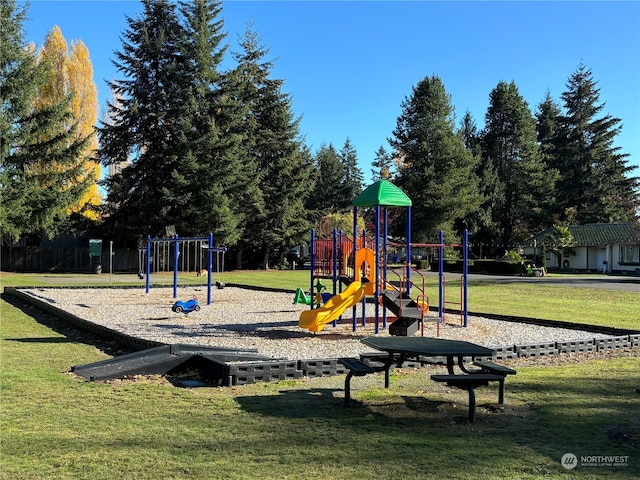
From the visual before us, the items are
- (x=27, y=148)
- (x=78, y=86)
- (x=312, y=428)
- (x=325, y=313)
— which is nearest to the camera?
(x=312, y=428)

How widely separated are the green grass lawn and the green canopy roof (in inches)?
190

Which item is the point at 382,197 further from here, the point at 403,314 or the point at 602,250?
the point at 602,250

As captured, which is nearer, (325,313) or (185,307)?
(325,313)

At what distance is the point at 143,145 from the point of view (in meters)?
43.4

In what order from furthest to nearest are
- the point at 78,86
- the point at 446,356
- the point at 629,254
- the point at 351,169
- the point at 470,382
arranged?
the point at 351,169 → the point at 629,254 → the point at 78,86 → the point at 446,356 → the point at 470,382

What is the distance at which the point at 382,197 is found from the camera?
38.4ft

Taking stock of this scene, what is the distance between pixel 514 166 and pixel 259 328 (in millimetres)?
58685

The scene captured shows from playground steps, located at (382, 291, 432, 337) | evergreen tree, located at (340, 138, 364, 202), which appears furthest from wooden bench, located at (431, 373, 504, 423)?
evergreen tree, located at (340, 138, 364, 202)

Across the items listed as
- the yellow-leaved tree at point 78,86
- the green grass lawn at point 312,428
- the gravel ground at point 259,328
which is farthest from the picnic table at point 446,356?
the yellow-leaved tree at point 78,86

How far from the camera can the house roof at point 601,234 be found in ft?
159

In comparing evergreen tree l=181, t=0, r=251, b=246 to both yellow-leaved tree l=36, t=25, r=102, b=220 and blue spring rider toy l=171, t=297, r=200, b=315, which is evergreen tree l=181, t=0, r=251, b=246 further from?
blue spring rider toy l=171, t=297, r=200, b=315

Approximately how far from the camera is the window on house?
48.2m

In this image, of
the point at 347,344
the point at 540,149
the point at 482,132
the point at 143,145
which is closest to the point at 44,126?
the point at 143,145

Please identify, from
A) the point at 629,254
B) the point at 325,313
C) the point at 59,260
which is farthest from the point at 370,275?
the point at 629,254
